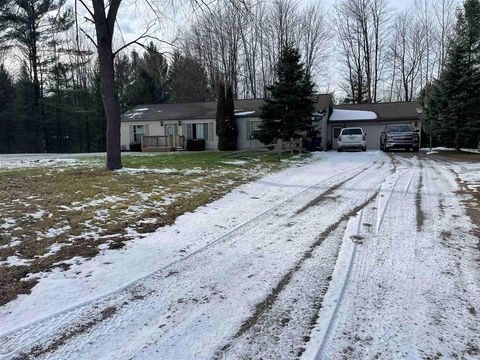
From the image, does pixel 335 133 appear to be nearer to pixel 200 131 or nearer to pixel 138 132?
pixel 200 131

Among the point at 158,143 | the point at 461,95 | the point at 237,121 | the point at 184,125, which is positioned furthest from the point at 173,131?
the point at 461,95

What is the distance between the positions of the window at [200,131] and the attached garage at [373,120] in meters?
8.11

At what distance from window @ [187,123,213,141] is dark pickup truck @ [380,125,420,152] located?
464 inches

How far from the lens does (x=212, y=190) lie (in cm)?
838

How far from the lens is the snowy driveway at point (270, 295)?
8.42 feet

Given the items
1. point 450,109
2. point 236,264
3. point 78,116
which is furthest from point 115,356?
point 78,116

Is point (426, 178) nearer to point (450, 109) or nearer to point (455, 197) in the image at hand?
point (455, 197)

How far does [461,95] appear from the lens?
716 inches

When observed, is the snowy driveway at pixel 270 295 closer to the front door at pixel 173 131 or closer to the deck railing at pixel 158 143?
the deck railing at pixel 158 143

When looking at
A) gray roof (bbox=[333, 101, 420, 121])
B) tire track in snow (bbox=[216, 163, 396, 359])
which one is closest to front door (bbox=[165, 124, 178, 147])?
gray roof (bbox=[333, 101, 420, 121])

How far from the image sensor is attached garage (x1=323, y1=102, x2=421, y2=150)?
25.9m

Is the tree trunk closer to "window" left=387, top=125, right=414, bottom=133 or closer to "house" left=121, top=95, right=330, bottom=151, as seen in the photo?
"house" left=121, top=95, right=330, bottom=151

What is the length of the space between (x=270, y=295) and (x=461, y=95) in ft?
62.8

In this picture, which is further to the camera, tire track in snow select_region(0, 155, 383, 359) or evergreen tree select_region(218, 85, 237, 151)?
evergreen tree select_region(218, 85, 237, 151)
